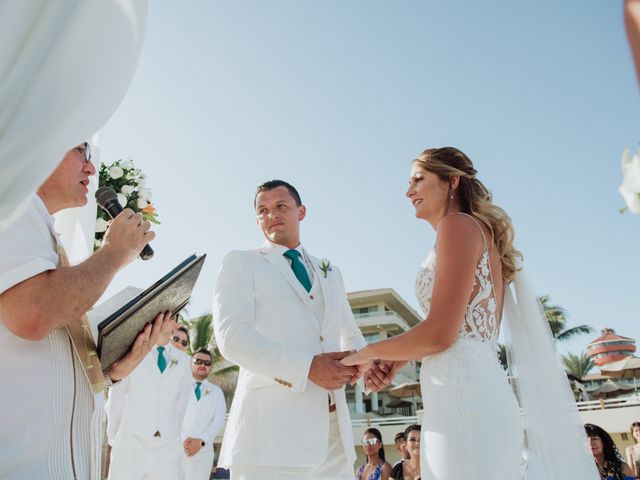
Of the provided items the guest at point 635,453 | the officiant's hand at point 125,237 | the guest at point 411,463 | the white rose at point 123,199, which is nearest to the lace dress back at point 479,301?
the officiant's hand at point 125,237

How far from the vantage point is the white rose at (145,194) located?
17.0ft

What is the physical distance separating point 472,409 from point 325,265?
1627 mm

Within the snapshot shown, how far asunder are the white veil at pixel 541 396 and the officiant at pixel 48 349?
226 cm

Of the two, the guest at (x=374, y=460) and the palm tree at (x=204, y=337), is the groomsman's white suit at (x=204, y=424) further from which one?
the palm tree at (x=204, y=337)

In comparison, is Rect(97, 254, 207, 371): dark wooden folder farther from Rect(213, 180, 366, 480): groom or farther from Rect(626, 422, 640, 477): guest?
Rect(626, 422, 640, 477): guest

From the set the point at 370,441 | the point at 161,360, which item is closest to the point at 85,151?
the point at 161,360

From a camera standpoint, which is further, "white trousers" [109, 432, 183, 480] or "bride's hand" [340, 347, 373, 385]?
"white trousers" [109, 432, 183, 480]

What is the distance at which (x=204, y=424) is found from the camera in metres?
11.1

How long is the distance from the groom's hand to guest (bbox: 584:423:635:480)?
590 centimetres

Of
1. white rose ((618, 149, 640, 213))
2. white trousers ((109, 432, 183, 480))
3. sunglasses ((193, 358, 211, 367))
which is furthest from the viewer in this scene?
sunglasses ((193, 358, 211, 367))

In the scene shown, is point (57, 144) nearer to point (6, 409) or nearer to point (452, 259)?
point (6, 409)

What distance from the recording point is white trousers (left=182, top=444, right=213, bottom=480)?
10.2 meters

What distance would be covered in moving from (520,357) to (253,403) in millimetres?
1646

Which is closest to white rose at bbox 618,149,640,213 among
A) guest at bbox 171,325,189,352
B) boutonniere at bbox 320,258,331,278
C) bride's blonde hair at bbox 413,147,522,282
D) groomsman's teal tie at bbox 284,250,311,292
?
bride's blonde hair at bbox 413,147,522,282
